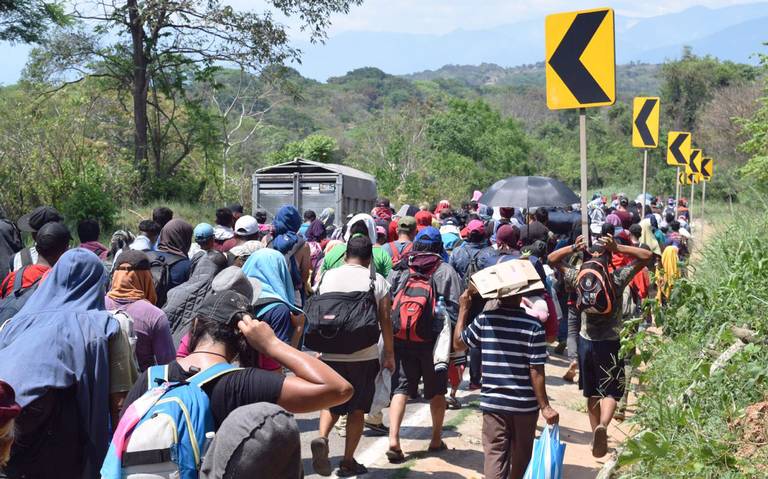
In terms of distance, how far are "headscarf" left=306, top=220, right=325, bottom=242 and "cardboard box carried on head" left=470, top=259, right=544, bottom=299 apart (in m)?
5.50

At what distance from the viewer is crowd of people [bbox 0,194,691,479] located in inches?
115

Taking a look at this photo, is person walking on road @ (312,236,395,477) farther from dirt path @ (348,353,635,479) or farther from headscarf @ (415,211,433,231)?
headscarf @ (415,211,433,231)

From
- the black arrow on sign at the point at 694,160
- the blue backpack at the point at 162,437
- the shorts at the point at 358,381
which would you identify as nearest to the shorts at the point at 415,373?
the shorts at the point at 358,381

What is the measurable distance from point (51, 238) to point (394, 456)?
127 inches

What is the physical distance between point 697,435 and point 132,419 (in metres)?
3.46

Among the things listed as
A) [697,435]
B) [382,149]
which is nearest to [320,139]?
[382,149]

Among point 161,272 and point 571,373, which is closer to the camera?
point 161,272

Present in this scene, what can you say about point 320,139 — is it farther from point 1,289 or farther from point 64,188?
point 1,289

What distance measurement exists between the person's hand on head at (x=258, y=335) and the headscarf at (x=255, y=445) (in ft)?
2.14

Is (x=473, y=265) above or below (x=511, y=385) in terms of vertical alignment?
above

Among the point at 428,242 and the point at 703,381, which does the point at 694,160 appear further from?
the point at 703,381

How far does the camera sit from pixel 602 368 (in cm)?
718

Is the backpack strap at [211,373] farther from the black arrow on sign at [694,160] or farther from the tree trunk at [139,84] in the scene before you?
the tree trunk at [139,84]

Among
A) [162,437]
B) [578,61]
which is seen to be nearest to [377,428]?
[578,61]
